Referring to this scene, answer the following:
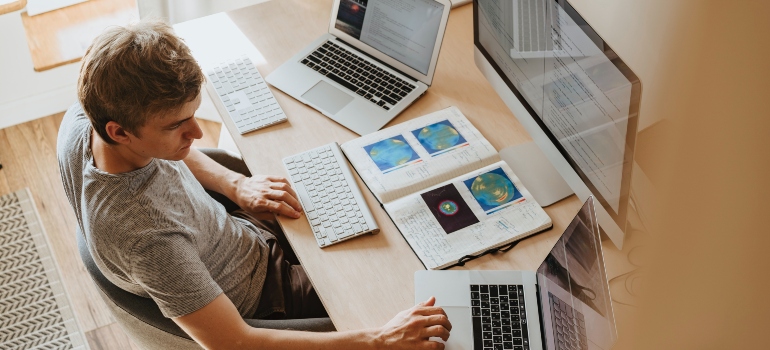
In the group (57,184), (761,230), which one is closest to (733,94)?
(761,230)

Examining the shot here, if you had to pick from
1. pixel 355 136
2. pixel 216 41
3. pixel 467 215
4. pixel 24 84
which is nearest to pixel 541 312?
pixel 467 215

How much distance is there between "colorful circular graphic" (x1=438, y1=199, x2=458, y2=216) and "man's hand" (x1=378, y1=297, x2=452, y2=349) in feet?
0.87

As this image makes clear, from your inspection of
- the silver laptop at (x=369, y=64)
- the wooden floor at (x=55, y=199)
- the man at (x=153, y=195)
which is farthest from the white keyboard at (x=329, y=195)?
the wooden floor at (x=55, y=199)

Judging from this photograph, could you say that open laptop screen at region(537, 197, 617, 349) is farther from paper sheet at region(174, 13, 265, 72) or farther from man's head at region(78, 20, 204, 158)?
paper sheet at region(174, 13, 265, 72)

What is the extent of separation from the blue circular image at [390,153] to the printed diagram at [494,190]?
0.52 feet

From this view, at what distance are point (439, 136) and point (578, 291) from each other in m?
0.64

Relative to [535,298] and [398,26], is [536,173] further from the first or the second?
[398,26]

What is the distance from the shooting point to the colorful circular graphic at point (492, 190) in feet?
5.06

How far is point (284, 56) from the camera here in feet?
6.25

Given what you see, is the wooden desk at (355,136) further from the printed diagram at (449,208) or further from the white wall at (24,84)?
the white wall at (24,84)

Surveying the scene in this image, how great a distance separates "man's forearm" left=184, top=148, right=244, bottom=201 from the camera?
1.66m

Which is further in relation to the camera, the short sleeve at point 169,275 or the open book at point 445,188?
the open book at point 445,188

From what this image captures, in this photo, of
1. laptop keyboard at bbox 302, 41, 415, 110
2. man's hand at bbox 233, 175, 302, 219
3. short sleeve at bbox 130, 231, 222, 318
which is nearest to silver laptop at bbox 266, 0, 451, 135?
laptop keyboard at bbox 302, 41, 415, 110

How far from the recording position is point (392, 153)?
1.65 metres
